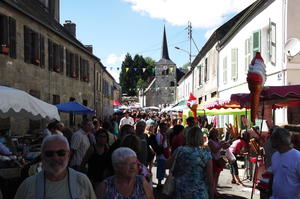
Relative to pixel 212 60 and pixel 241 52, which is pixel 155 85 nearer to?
pixel 212 60

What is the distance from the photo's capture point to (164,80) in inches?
3533

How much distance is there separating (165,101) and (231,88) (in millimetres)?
71604

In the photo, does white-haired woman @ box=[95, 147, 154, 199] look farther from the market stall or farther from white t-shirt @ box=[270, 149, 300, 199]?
the market stall

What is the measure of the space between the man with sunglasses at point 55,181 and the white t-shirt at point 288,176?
90.9 inches

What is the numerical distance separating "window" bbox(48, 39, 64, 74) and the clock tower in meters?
66.1

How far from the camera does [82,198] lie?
115 inches

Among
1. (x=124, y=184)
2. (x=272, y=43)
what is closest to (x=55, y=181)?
(x=124, y=184)

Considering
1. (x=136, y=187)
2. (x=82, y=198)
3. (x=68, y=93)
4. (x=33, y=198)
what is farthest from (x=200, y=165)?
(x=68, y=93)

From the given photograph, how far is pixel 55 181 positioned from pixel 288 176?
8.61ft

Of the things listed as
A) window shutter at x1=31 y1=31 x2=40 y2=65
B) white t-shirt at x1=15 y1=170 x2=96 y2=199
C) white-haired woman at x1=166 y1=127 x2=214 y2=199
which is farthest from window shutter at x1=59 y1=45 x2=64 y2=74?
white t-shirt at x1=15 y1=170 x2=96 y2=199

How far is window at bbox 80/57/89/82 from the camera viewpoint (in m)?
25.6

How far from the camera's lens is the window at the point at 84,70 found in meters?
25.6

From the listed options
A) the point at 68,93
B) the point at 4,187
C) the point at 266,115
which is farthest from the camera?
the point at 68,93

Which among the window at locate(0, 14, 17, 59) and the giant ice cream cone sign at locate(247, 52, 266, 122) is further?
the window at locate(0, 14, 17, 59)
